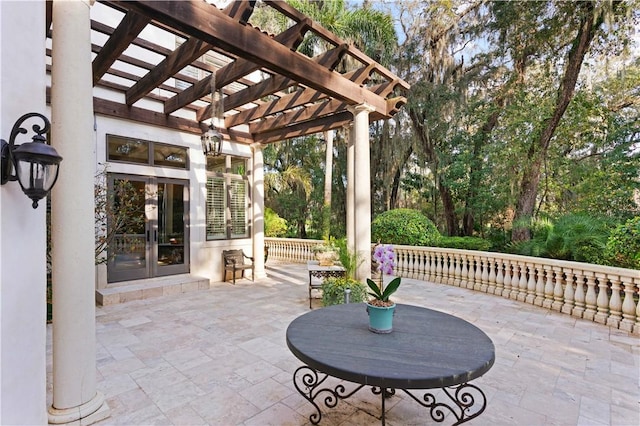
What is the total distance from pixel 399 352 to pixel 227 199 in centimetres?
564

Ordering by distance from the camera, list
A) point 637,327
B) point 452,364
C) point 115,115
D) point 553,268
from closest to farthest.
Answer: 1. point 452,364
2. point 637,327
3. point 553,268
4. point 115,115

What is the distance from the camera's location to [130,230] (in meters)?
5.32

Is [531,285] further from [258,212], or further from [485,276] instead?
[258,212]

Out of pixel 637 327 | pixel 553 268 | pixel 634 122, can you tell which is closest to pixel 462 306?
pixel 553 268

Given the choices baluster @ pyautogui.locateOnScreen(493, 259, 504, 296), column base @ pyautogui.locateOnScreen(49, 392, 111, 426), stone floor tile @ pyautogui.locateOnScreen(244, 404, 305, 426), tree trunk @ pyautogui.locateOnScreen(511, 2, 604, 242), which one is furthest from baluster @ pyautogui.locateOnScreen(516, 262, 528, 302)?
column base @ pyautogui.locateOnScreen(49, 392, 111, 426)

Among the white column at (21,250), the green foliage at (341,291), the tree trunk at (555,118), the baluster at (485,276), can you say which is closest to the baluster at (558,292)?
the baluster at (485,276)

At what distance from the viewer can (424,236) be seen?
6.91 metres

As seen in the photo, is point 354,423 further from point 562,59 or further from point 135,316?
point 562,59

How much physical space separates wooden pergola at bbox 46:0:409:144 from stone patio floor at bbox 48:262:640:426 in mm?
2757

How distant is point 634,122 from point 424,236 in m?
5.69

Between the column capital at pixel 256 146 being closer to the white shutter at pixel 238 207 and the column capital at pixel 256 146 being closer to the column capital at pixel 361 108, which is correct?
the white shutter at pixel 238 207

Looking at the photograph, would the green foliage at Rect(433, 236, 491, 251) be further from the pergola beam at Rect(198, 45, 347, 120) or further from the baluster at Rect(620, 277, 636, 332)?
the pergola beam at Rect(198, 45, 347, 120)

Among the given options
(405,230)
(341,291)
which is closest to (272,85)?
(341,291)

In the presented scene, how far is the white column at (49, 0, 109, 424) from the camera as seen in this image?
6.63 feet
